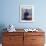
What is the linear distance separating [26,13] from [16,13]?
34cm

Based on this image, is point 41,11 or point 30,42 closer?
point 30,42

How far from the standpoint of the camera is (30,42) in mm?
3648

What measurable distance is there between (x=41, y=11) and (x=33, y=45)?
122 centimetres

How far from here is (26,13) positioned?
413cm

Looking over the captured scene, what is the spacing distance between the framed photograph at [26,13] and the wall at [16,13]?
0.36 ft

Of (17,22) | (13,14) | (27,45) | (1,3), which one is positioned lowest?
(27,45)

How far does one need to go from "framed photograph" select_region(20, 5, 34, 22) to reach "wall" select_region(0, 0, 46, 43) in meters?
0.11

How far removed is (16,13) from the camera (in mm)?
4145

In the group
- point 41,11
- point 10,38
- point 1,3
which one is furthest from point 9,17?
point 41,11

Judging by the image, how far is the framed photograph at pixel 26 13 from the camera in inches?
161

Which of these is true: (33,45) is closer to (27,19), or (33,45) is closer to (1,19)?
(27,19)

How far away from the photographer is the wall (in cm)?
411

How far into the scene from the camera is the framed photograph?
4.10 meters

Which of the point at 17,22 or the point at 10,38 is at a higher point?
the point at 17,22
